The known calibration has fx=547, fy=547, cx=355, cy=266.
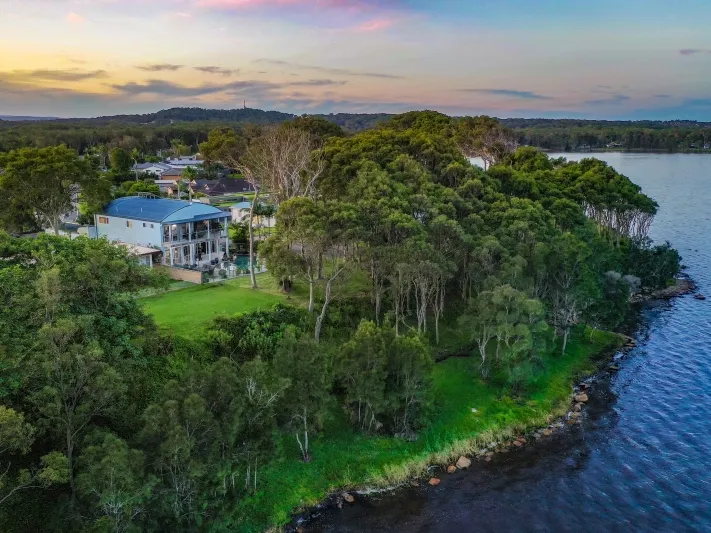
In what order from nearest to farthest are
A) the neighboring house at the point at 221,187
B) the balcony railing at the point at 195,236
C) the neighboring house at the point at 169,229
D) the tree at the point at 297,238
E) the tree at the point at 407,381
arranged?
the tree at the point at 407,381 → the tree at the point at 297,238 → the neighboring house at the point at 169,229 → the balcony railing at the point at 195,236 → the neighboring house at the point at 221,187

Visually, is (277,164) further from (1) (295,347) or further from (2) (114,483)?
(2) (114,483)

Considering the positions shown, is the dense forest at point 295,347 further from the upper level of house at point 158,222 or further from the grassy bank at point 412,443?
the upper level of house at point 158,222

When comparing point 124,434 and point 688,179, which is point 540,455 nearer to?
point 124,434

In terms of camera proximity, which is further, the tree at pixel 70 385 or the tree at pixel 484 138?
the tree at pixel 484 138

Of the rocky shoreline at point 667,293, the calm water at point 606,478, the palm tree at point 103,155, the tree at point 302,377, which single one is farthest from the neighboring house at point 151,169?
the calm water at point 606,478

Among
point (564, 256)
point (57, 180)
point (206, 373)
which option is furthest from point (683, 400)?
point (57, 180)

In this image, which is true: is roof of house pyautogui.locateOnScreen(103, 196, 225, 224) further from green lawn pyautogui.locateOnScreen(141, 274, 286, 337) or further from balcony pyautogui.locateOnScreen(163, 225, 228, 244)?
green lawn pyautogui.locateOnScreen(141, 274, 286, 337)

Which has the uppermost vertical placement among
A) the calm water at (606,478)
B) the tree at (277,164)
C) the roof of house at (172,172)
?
the tree at (277,164)
